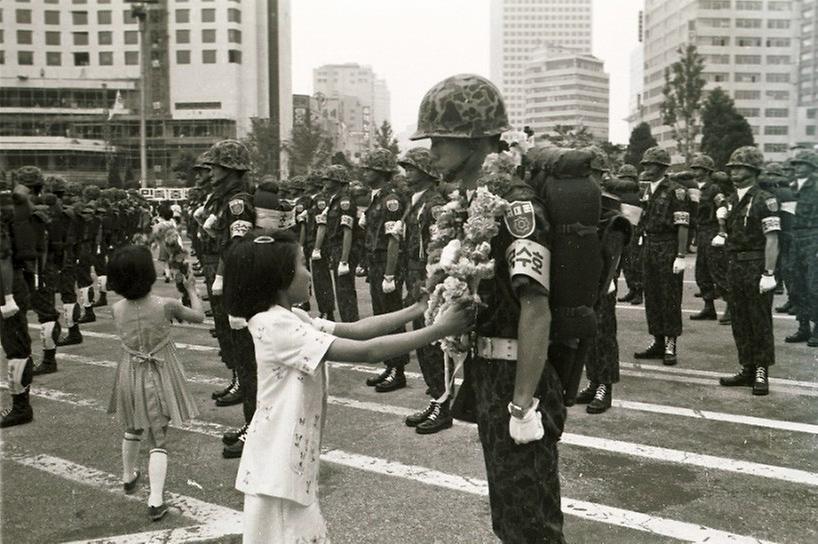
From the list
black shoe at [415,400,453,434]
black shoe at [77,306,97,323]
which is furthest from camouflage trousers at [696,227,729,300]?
black shoe at [77,306,97,323]

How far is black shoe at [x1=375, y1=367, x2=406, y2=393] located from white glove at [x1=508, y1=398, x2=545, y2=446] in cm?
521

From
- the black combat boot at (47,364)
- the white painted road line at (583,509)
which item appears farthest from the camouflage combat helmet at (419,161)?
the black combat boot at (47,364)

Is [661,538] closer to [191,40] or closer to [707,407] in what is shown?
[707,407]

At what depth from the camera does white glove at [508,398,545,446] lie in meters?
3.00

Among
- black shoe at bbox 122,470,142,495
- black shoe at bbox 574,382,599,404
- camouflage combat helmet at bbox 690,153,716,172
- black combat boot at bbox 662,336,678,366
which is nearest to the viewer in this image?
black shoe at bbox 122,470,142,495

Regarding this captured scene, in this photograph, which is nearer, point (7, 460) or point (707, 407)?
point (7, 460)

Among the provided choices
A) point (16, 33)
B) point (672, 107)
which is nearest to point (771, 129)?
point (672, 107)

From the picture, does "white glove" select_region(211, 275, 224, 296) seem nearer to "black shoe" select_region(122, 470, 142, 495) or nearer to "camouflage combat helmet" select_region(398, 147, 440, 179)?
"black shoe" select_region(122, 470, 142, 495)

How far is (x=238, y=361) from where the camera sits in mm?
6387

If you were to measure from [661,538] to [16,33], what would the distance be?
304ft

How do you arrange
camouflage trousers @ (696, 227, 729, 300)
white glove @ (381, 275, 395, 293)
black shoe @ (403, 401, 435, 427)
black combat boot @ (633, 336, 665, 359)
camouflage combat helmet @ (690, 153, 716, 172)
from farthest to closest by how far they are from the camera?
camouflage combat helmet @ (690, 153, 716, 172)
camouflage trousers @ (696, 227, 729, 300)
black combat boot @ (633, 336, 665, 359)
white glove @ (381, 275, 395, 293)
black shoe @ (403, 401, 435, 427)

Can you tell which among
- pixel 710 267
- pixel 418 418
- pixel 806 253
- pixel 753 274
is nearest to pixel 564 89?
pixel 710 267

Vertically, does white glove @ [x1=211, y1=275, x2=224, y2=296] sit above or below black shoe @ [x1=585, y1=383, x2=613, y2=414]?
above

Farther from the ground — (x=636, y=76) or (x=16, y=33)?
(x=636, y=76)
